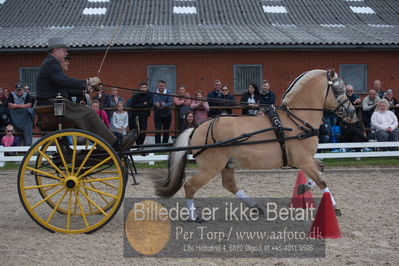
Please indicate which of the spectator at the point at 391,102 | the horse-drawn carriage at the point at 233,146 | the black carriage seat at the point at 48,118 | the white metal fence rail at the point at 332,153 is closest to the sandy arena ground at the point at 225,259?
the horse-drawn carriage at the point at 233,146

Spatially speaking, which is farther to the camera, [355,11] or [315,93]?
[355,11]

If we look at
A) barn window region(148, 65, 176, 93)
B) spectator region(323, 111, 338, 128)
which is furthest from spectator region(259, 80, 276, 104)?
barn window region(148, 65, 176, 93)

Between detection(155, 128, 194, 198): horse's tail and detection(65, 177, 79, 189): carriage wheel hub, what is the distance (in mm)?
1168

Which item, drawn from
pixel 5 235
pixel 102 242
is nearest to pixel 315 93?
pixel 102 242

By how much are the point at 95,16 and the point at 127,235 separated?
1535cm

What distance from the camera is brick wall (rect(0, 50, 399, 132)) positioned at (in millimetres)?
17797

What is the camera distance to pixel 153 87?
58.8 ft

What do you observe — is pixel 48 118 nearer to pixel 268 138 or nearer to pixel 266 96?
pixel 268 138

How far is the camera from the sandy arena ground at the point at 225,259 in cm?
524

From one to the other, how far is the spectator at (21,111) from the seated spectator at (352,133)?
7937mm

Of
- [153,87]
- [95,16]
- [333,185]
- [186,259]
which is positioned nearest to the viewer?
[186,259]

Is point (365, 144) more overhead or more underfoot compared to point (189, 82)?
more underfoot

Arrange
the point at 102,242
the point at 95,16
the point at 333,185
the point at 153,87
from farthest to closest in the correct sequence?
the point at 95,16
the point at 153,87
the point at 333,185
the point at 102,242

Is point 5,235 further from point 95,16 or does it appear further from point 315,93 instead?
point 95,16
